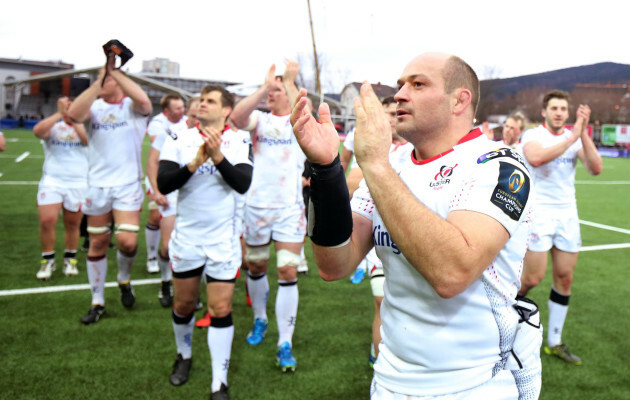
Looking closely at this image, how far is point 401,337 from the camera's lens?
199 cm

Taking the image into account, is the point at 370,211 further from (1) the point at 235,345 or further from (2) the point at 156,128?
(2) the point at 156,128

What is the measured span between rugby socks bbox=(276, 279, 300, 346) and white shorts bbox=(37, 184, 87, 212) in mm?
3920

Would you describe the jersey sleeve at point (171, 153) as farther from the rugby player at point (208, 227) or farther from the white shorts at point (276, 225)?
the white shorts at point (276, 225)

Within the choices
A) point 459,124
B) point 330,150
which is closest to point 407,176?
point 459,124

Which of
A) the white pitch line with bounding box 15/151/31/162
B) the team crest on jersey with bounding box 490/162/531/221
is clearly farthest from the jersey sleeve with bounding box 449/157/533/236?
the white pitch line with bounding box 15/151/31/162

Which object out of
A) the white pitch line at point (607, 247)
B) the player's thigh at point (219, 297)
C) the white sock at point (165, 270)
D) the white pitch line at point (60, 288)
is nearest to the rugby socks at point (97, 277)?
the white sock at point (165, 270)

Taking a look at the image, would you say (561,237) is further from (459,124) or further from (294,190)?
(459,124)

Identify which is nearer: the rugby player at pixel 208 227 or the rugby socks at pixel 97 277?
the rugby player at pixel 208 227

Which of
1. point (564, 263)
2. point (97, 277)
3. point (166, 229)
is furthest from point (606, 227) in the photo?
point (97, 277)

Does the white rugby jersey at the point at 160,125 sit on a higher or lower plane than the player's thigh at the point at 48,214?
higher

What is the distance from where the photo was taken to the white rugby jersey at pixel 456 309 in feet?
6.08

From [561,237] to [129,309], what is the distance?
4790 mm

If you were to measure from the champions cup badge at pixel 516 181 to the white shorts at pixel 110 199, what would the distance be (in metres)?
4.78

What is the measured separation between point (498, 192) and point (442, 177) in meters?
0.28
